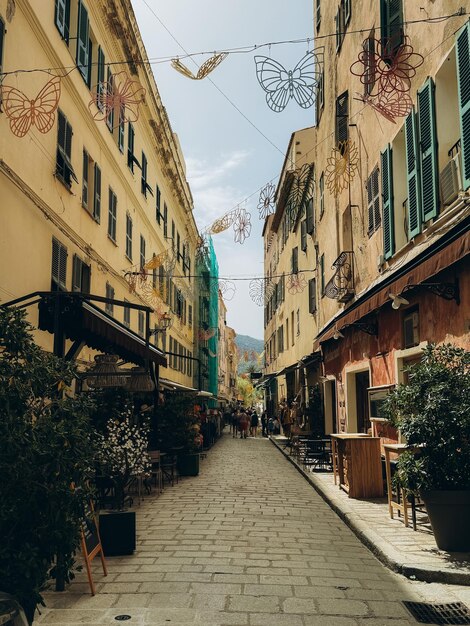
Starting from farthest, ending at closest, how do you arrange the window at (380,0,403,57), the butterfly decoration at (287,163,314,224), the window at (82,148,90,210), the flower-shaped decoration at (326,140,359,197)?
the butterfly decoration at (287,163,314,224)
the window at (82,148,90,210)
the flower-shaped decoration at (326,140,359,197)
the window at (380,0,403,57)

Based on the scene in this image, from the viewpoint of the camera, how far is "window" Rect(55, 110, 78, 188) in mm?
13422

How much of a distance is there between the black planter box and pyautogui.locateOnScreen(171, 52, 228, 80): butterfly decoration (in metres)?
6.15

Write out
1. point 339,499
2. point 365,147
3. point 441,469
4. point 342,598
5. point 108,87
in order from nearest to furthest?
point 342,598
point 441,469
point 339,499
point 365,147
point 108,87

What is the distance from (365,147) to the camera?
1462cm

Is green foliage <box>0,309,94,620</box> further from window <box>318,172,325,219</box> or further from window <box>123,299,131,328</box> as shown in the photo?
window <box>318,172,325,219</box>

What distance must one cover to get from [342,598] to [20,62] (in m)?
10.0

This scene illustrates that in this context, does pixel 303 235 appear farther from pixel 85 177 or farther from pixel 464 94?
pixel 464 94

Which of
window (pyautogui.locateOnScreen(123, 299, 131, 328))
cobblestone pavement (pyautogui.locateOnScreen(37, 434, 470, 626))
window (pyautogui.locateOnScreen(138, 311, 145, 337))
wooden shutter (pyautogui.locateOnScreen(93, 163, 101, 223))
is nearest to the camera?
cobblestone pavement (pyautogui.locateOnScreen(37, 434, 470, 626))

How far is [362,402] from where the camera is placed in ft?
53.1

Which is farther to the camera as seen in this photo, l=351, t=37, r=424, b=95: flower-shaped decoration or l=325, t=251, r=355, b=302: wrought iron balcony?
l=325, t=251, r=355, b=302: wrought iron balcony

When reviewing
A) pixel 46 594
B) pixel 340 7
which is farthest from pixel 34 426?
pixel 340 7

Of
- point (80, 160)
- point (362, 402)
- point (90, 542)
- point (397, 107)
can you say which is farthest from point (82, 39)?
point (90, 542)

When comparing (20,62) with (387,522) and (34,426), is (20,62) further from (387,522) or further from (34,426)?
(387,522)

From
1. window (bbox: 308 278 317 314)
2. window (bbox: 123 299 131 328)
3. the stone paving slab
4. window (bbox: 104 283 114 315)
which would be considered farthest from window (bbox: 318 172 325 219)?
the stone paving slab
